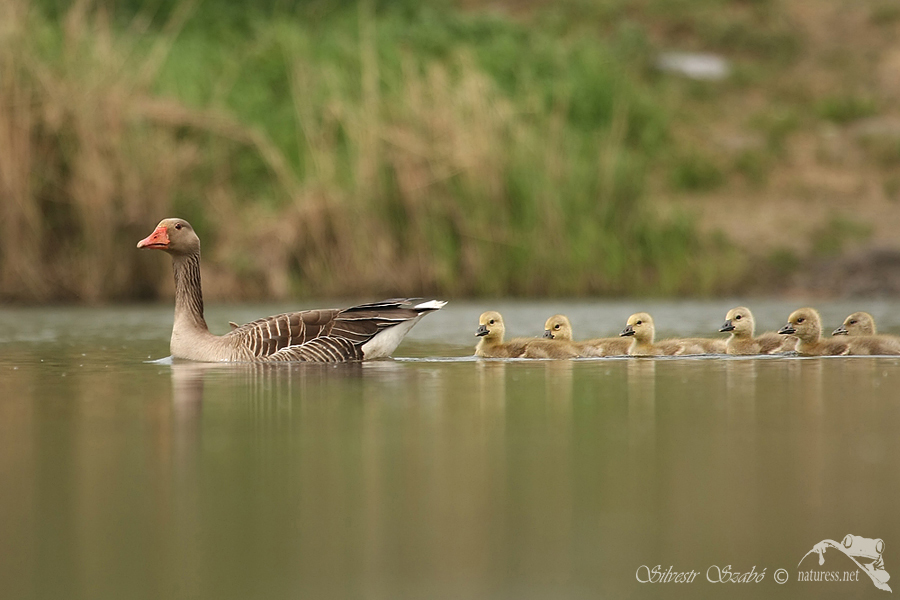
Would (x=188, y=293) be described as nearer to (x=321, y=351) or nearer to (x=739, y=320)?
(x=321, y=351)

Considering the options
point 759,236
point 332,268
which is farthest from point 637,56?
point 332,268

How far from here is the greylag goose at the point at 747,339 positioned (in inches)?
434

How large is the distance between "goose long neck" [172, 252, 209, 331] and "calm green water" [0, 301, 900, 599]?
88 centimetres

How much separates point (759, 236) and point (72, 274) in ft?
36.3

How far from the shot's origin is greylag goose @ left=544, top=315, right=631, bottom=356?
36.7ft

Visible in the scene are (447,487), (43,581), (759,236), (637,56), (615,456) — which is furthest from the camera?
(637,56)

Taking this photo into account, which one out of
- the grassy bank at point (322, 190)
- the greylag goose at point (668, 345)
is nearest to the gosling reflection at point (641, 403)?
the greylag goose at point (668, 345)

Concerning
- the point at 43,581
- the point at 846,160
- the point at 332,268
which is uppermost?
the point at 846,160

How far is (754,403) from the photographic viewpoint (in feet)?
26.7

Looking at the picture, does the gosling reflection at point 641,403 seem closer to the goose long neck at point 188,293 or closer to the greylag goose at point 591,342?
the greylag goose at point 591,342

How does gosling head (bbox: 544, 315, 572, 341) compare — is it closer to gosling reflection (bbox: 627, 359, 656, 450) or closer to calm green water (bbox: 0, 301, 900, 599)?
gosling reflection (bbox: 627, 359, 656, 450)

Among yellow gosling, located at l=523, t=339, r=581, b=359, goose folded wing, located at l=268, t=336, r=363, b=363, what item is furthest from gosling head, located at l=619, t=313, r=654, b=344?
goose folded wing, located at l=268, t=336, r=363, b=363

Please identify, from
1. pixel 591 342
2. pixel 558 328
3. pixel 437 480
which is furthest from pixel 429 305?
pixel 437 480

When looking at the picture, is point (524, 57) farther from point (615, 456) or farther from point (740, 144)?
point (615, 456)
